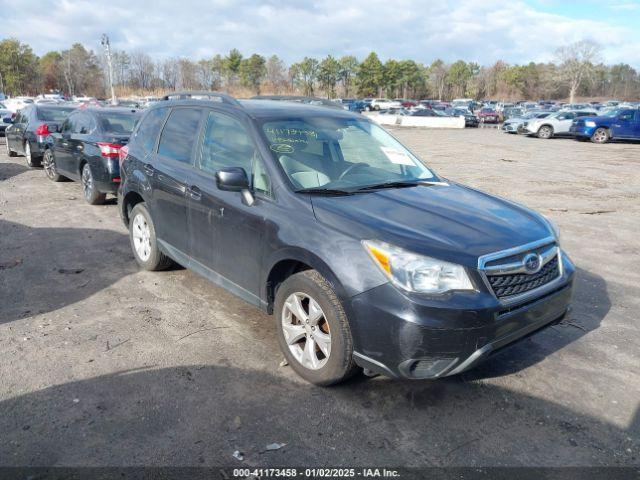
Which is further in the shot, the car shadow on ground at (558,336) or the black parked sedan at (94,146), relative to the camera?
the black parked sedan at (94,146)

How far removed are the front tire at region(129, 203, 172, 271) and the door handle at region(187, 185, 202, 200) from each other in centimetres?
105

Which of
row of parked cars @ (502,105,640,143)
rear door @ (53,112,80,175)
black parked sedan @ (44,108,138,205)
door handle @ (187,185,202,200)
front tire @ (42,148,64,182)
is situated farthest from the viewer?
row of parked cars @ (502,105,640,143)

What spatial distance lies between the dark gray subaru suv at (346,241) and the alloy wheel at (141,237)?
0.45 metres

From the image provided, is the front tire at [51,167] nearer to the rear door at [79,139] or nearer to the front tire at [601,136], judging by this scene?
the rear door at [79,139]

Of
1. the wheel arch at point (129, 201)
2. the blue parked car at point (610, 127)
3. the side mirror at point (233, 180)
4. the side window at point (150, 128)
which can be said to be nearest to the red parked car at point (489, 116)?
the blue parked car at point (610, 127)

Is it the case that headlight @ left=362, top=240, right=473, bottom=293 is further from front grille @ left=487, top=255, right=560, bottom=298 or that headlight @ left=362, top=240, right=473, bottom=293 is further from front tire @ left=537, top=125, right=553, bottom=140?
front tire @ left=537, top=125, right=553, bottom=140

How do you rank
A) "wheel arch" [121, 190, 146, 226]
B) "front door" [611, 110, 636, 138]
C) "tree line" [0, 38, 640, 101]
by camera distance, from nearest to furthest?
"wheel arch" [121, 190, 146, 226] < "front door" [611, 110, 636, 138] < "tree line" [0, 38, 640, 101]

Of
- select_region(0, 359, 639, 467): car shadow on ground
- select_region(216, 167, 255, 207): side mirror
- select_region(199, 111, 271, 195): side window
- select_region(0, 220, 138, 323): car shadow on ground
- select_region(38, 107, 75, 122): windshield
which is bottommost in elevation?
select_region(0, 359, 639, 467): car shadow on ground

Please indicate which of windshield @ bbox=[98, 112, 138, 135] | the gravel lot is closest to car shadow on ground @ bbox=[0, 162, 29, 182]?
windshield @ bbox=[98, 112, 138, 135]

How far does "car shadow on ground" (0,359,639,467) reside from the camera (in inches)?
109

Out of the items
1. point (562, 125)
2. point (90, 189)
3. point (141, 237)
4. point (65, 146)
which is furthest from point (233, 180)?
point (562, 125)

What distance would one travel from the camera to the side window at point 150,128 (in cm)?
522

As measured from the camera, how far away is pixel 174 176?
462 centimetres

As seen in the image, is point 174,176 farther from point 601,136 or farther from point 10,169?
point 601,136
